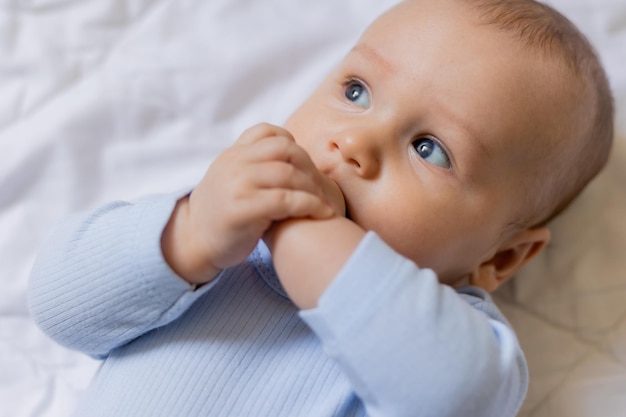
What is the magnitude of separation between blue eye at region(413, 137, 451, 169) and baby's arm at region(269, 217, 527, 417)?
7.2 inches

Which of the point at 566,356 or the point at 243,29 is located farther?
the point at 243,29

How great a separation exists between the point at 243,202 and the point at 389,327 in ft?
0.69

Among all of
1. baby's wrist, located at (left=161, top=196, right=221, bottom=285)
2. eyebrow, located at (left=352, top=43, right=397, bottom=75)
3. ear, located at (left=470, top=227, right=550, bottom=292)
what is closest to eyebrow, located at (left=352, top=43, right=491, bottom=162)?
eyebrow, located at (left=352, top=43, right=397, bottom=75)

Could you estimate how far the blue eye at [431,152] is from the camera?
991 millimetres

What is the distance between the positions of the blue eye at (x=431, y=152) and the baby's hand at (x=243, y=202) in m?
0.13

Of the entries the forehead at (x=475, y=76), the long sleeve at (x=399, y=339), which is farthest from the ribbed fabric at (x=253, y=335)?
the forehead at (x=475, y=76)

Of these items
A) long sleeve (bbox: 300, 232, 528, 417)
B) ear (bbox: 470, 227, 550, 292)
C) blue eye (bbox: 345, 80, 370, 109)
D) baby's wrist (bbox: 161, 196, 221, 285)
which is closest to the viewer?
long sleeve (bbox: 300, 232, 528, 417)

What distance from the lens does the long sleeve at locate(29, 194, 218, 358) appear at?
93 cm

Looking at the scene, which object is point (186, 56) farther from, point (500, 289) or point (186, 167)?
point (500, 289)

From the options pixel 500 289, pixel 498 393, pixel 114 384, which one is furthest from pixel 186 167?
pixel 498 393

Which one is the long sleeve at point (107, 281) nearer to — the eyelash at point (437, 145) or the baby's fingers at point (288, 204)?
the baby's fingers at point (288, 204)

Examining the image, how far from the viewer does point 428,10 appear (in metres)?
1.06

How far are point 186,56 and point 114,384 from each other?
59 centimetres

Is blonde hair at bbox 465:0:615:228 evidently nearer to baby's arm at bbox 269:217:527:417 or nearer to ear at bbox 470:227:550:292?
ear at bbox 470:227:550:292
